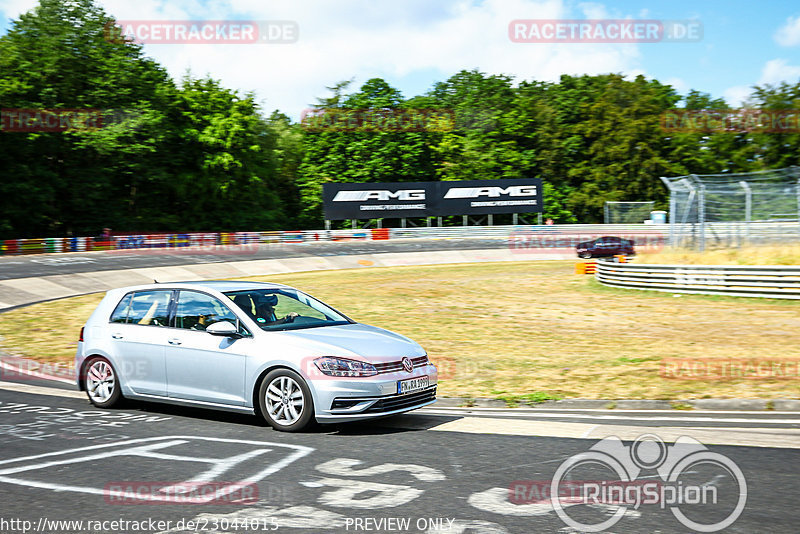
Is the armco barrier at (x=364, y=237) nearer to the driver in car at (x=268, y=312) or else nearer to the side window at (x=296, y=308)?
the side window at (x=296, y=308)

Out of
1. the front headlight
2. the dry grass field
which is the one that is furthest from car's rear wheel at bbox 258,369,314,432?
the dry grass field

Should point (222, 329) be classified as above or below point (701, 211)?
below

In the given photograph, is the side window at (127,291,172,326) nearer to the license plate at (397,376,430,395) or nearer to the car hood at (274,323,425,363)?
the car hood at (274,323,425,363)

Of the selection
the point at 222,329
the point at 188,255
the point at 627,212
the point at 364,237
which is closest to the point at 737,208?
the point at 222,329

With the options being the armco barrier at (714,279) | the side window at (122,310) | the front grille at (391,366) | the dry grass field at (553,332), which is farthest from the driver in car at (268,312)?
the armco barrier at (714,279)

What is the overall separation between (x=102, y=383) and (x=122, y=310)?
3.02ft

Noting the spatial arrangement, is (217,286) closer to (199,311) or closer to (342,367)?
(199,311)

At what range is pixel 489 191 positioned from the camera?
217 feet

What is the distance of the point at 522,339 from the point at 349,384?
8345 millimetres

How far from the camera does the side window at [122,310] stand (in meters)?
9.38

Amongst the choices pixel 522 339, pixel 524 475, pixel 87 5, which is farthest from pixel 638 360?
pixel 87 5

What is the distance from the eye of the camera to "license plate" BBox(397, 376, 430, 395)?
7.86 m

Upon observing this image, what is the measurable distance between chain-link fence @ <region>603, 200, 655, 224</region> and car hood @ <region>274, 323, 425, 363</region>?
186 feet

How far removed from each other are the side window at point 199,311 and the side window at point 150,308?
0.22 metres
